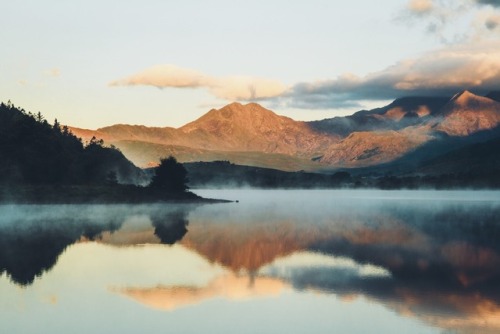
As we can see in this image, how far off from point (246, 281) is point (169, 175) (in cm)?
12562

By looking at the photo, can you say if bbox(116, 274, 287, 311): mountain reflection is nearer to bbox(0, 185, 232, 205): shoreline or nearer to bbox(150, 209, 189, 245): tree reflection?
bbox(150, 209, 189, 245): tree reflection

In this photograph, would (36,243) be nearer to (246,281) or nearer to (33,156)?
(246,281)

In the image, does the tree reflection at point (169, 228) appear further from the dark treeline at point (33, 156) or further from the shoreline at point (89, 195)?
the dark treeline at point (33, 156)

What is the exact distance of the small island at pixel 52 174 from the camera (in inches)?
5453

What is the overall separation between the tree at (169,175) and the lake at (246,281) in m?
82.2

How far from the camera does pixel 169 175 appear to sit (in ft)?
557

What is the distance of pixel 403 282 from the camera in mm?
44719

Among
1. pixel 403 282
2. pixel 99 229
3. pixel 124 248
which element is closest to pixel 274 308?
pixel 403 282

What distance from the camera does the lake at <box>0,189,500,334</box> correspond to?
33531 millimetres

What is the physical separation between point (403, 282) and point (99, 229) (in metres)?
51.2

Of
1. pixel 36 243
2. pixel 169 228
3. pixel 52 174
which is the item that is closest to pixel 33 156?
pixel 52 174

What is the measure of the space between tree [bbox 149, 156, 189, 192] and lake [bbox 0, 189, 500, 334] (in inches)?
3237

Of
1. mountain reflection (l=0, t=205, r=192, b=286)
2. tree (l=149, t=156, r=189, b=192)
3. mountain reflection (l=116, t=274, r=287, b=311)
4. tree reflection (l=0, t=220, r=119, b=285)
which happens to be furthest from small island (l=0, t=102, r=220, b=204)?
mountain reflection (l=116, t=274, r=287, b=311)

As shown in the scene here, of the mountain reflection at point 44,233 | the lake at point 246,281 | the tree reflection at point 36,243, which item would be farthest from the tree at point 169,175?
the lake at point 246,281
